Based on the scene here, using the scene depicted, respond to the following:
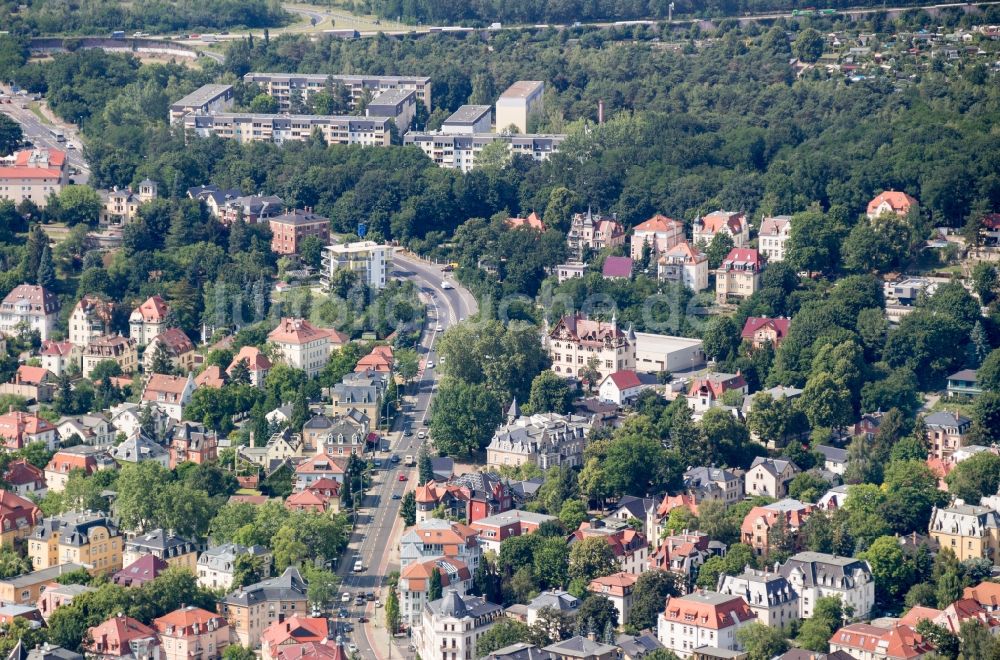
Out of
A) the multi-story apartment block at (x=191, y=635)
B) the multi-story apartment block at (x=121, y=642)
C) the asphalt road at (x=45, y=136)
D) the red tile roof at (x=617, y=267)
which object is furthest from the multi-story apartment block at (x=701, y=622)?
the asphalt road at (x=45, y=136)

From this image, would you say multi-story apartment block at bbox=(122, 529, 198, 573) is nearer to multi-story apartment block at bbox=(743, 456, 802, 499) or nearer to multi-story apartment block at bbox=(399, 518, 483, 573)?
multi-story apartment block at bbox=(399, 518, 483, 573)

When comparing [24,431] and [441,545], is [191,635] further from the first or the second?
[24,431]

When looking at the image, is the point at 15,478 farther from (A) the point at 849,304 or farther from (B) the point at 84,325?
(A) the point at 849,304

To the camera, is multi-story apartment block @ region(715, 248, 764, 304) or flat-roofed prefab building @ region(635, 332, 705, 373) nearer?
flat-roofed prefab building @ region(635, 332, 705, 373)

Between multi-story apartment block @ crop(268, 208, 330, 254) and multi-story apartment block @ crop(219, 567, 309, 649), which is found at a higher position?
multi-story apartment block @ crop(268, 208, 330, 254)

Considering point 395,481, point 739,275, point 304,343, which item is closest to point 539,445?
point 395,481

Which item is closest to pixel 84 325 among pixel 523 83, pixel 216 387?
pixel 216 387

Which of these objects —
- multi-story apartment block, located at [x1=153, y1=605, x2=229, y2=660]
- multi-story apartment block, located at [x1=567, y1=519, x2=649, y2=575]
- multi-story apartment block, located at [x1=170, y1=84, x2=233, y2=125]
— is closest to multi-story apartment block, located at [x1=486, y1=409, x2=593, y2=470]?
multi-story apartment block, located at [x1=567, y1=519, x2=649, y2=575]
